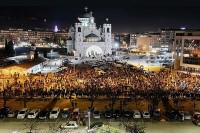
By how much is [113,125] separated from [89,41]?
50.4 metres

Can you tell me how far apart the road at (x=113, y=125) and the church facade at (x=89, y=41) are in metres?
46.8

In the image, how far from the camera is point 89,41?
221 feet

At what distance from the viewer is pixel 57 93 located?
25359 millimetres

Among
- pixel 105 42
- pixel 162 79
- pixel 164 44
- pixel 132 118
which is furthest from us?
pixel 164 44

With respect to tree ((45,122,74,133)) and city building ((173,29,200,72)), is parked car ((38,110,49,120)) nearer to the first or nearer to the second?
tree ((45,122,74,133))

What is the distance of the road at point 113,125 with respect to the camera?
1706cm

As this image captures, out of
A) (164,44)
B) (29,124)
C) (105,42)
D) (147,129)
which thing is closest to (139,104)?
(147,129)

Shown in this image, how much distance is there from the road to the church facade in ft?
154

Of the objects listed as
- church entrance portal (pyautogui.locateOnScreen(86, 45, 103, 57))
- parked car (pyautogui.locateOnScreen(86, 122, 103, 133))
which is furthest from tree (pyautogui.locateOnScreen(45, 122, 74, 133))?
church entrance portal (pyautogui.locateOnScreen(86, 45, 103, 57))

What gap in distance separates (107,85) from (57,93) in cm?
469

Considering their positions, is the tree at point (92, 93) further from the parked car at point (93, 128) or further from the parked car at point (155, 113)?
the parked car at point (93, 128)

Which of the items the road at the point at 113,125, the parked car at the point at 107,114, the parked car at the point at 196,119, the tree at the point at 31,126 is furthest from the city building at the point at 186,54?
the tree at the point at 31,126

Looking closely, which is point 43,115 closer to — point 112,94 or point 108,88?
point 112,94

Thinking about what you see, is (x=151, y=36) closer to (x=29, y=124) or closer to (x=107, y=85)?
(x=107, y=85)
